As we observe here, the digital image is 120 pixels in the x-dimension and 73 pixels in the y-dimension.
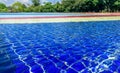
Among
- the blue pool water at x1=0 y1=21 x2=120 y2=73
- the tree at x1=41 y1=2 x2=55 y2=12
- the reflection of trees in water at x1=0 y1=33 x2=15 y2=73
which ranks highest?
the tree at x1=41 y1=2 x2=55 y2=12

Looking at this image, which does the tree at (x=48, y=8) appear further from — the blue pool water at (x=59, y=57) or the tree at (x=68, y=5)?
the blue pool water at (x=59, y=57)

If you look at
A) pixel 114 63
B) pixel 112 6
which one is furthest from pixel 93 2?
pixel 114 63

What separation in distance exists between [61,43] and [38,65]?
3.29 metres

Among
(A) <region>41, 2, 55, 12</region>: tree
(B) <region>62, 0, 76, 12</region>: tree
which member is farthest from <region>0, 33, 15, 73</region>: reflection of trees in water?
(A) <region>41, 2, 55, 12</region>: tree

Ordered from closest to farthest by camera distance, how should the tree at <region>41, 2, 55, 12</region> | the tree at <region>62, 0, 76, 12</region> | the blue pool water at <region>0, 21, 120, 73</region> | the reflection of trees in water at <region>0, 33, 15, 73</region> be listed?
the reflection of trees in water at <region>0, 33, 15, 73</region> < the blue pool water at <region>0, 21, 120, 73</region> < the tree at <region>62, 0, 76, 12</region> < the tree at <region>41, 2, 55, 12</region>

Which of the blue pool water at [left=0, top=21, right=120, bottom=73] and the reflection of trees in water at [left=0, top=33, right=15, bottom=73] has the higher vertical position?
the reflection of trees in water at [left=0, top=33, right=15, bottom=73]

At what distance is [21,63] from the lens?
6262mm

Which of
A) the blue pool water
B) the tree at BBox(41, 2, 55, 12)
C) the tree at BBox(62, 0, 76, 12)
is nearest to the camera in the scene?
the blue pool water

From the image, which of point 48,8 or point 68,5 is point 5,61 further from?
point 48,8

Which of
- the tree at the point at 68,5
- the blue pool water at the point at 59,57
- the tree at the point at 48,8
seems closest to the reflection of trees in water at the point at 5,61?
the blue pool water at the point at 59,57

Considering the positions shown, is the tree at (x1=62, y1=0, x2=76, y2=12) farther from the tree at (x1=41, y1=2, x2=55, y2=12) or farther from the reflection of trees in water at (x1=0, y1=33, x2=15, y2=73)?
the reflection of trees in water at (x1=0, y1=33, x2=15, y2=73)

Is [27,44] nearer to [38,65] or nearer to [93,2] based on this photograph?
[38,65]

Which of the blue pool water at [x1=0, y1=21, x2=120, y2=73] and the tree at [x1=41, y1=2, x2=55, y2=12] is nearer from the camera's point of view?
the blue pool water at [x1=0, y1=21, x2=120, y2=73]

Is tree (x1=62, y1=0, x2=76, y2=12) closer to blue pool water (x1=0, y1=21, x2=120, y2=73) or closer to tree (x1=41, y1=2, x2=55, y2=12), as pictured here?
tree (x1=41, y1=2, x2=55, y2=12)
